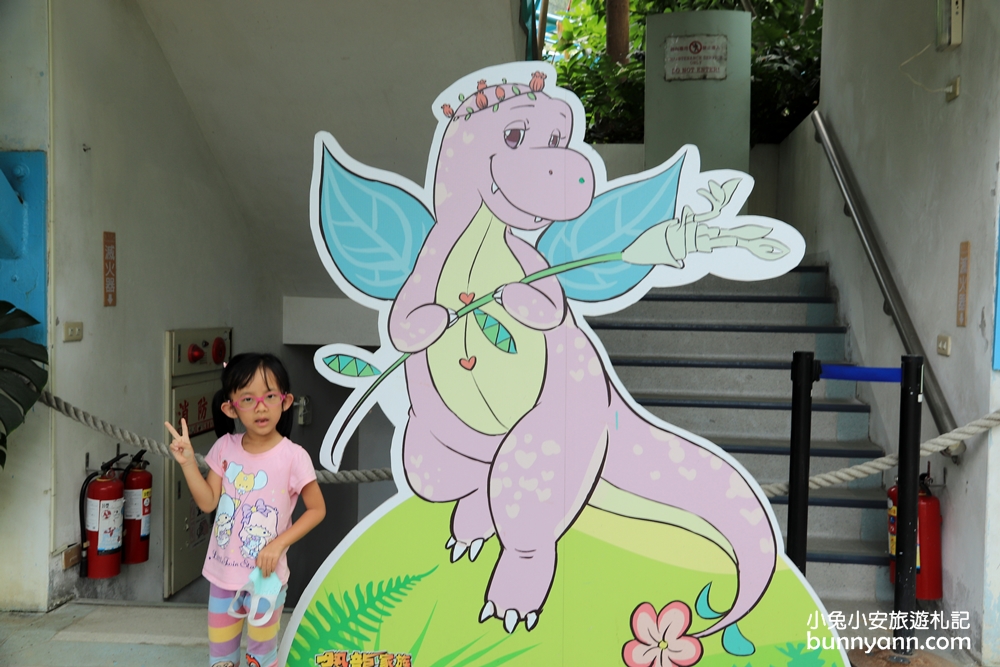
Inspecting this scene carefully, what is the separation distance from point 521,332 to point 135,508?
1.89m

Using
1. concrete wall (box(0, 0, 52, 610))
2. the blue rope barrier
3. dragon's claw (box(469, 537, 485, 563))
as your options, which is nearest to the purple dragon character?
dragon's claw (box(469, 537, 485, 563))

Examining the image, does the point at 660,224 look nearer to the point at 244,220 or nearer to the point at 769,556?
the point at 769,556

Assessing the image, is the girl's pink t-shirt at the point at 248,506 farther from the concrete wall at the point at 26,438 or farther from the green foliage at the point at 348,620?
the concrete wall at the point at 26,438

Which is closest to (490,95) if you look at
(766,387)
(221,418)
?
(221,418)

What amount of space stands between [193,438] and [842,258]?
133 inches

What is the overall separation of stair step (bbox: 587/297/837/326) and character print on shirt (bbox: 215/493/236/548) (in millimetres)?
2458

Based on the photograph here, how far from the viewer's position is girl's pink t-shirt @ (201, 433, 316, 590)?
6.35 feet

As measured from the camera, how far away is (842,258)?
4.02 meters

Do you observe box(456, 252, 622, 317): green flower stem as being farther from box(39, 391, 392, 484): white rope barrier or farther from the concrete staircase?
the concrete staircase

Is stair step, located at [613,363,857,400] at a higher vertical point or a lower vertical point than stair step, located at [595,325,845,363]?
lower

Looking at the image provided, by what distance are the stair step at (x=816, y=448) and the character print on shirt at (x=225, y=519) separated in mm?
2083

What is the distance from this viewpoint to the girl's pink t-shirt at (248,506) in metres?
1.94

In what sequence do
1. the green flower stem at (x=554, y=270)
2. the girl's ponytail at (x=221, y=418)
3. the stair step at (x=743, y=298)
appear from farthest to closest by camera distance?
the stair step at (x=743, y=298) < the green flower stem at (x=554, y=270) < the girl's ponytail at (x=221, y=418)

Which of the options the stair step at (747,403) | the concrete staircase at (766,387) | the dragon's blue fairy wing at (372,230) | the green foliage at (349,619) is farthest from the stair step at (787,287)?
the green foliage at (349,619)
